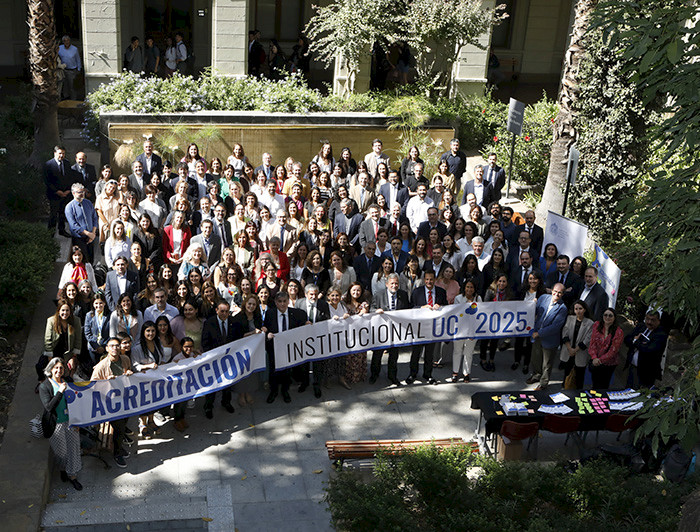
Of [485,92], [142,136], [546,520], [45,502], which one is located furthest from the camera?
[485,92]

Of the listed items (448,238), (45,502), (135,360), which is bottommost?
(45,502)

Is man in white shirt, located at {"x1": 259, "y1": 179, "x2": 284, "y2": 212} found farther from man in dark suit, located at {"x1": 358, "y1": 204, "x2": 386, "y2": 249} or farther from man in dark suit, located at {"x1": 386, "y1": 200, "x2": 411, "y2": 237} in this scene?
man in dark suit, located at {"x1": 386, "y1": 200, "x2": 411, "y2": 237}

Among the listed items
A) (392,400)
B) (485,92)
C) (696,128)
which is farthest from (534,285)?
(485,92)

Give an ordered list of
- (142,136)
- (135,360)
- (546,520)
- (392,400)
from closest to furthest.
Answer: (546,520) < (135,360) < (392,400) < (142,136)

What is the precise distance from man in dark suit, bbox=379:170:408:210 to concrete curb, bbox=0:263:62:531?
6773 millimetres

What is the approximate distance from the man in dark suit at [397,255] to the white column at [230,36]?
1003 centimetres

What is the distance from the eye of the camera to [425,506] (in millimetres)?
9922

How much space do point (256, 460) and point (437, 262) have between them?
422 centimetres

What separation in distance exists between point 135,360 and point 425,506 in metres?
4.15

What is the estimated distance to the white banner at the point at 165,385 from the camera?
10.7 metres

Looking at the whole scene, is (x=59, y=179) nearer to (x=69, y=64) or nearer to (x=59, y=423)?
(x=59, y=423)

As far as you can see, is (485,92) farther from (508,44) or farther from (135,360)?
(135,360)

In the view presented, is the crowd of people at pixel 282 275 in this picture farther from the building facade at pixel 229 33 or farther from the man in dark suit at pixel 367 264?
the building facade at pixel 229 33

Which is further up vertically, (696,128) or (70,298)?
(696,128)
